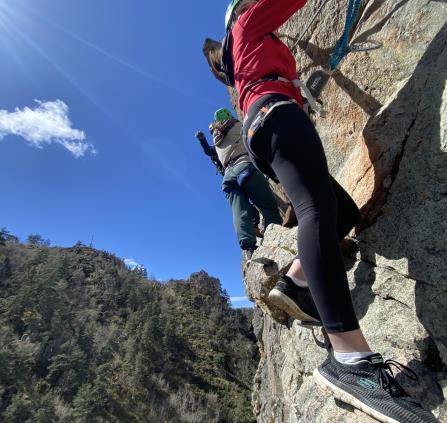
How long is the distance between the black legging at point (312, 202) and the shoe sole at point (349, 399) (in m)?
0.29

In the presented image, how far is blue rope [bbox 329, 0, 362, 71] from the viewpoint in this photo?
342cm

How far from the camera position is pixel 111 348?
32156 millimetres

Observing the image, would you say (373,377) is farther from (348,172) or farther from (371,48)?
(371,48)

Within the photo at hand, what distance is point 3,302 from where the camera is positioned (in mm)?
33000

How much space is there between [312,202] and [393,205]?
104 centimetres

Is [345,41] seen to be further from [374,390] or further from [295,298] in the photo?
[374,390]

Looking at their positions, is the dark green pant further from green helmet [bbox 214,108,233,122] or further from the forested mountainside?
the forested mountainside

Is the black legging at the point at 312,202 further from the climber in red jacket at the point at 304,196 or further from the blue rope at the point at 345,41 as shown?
the blue rope at the point at 345,41

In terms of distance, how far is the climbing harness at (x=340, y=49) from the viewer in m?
3.29

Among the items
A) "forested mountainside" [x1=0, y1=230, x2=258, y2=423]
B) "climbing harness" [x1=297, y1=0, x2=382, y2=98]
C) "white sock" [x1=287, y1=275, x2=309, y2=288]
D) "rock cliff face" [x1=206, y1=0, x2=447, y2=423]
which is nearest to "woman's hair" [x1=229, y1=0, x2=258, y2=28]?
"climbing harness" [x1=297, y1=0, x2=382, y2=98]

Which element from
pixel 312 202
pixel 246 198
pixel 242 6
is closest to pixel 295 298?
pixel 312 202

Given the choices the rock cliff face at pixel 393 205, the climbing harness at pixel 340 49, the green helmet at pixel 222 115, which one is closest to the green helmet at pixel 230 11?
the climbing harness at pixel 340 49

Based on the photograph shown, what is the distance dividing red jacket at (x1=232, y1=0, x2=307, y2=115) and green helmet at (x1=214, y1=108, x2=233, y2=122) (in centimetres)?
252

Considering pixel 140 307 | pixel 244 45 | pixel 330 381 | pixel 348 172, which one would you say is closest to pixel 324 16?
pixel 348 172
